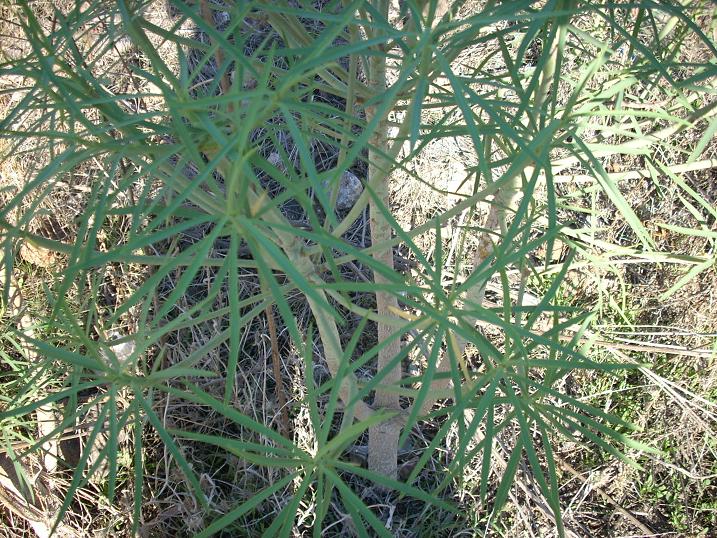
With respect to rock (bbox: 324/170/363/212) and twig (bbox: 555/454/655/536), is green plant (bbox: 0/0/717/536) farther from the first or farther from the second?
rock (bbox: 324/170/363/212)

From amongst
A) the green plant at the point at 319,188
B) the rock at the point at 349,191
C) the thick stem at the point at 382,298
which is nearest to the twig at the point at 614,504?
the thick stem at the point at 382,298

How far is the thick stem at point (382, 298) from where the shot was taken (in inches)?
35.9

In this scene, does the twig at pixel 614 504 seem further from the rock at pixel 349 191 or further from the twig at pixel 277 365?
the rock at pixel 349 191

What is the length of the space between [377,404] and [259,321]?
50 centimetres

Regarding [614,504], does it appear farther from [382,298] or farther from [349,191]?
[349,191]

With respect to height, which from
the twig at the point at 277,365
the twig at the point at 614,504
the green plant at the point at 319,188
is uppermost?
the green plant at the point at 319,188

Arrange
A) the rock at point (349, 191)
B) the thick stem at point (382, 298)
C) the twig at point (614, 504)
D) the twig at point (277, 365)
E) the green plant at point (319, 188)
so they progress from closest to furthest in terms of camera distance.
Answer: the green plant at point (319, 188) → the thick stem at point (382, 298) → the twig at point (277, 365) → the twig at point (614, 504) → the rock at point (349, 191)

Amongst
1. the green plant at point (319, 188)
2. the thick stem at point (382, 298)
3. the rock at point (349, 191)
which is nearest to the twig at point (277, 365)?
the green plant at point (319, 188)

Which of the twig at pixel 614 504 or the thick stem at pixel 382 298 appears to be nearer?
the thick stem at pixel 382 298

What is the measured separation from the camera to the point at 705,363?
1.76 metres

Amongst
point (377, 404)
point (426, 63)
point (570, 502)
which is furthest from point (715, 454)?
point (426, 63)

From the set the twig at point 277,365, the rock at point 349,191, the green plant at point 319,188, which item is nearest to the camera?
the green plant at point 319,188

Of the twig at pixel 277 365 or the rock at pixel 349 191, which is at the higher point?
the rock at pixel 349 191

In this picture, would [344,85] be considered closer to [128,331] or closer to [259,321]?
[259,321]
